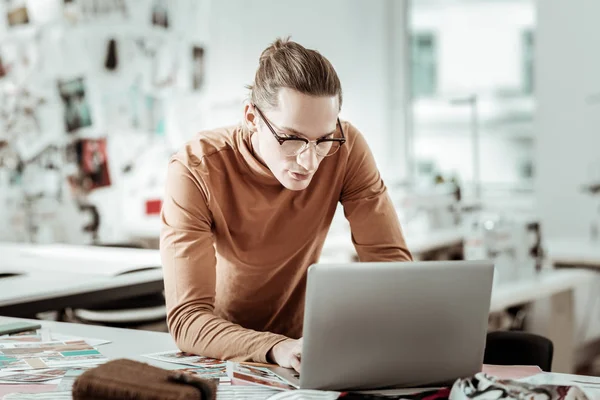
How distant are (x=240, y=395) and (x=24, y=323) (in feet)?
2.57

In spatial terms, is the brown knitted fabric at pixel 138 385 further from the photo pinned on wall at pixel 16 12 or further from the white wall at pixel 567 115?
the white wall at pixel 567 115

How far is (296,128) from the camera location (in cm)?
158

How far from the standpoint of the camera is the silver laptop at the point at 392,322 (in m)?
1.28

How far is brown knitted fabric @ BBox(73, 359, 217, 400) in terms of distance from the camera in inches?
46.0

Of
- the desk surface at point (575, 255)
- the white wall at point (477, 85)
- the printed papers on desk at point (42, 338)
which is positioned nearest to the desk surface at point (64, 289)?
the printed papers on desk at point (42, 338)

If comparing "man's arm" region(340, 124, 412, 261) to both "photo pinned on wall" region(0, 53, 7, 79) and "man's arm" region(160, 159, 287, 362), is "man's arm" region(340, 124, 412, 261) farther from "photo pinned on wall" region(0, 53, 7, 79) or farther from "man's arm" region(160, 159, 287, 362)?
"photo pinned on wall" region(0, 53, 7, 79)

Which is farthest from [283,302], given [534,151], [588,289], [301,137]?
[534,151]

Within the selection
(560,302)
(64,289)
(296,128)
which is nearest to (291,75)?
(296,128)

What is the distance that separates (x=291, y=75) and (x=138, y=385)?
688 millimetres

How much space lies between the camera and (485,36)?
6.86 metres

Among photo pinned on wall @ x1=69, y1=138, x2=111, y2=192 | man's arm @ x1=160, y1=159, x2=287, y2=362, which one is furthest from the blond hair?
photo pinned on wall @ x1=69, y1=138, x2=111, y2=192

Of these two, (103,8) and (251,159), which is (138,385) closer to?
(251,159)

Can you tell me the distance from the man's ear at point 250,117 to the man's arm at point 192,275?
0.16m

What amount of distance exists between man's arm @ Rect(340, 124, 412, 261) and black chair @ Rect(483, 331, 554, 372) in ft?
0.91
